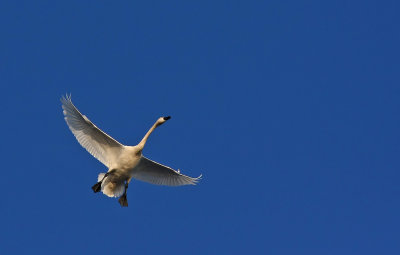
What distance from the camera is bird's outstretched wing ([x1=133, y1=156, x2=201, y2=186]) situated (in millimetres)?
43844

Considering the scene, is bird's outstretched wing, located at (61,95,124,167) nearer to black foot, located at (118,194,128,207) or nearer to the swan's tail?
the swan's tail

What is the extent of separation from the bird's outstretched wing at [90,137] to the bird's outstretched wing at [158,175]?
4.51 feet

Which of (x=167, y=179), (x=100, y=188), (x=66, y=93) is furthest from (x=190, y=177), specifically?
(x=66, y=93)

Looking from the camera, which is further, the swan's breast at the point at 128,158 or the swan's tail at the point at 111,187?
the swan's tail at the point at 111,187

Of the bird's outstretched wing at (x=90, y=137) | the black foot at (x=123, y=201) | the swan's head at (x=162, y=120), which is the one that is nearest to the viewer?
the bird's outstretched wing at (x=90, y=137)

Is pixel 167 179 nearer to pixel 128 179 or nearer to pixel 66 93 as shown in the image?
pixel 128 179

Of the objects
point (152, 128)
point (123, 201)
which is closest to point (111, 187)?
point (123, 201)

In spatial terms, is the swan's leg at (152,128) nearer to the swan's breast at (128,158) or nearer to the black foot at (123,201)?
the swan's breast at (128,158)

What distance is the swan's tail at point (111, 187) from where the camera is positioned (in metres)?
43.5

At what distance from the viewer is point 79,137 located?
A: 43031 mm

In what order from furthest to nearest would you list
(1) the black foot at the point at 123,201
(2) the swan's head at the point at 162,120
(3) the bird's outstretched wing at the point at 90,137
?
(1) the black foot at the point at 123,201 → (2) the swan's head at the point at 162,120 → (3) the bird's outstretched wing at the point at 90,137

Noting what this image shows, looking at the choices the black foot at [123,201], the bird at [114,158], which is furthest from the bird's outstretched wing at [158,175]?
the black foot at [123,201]

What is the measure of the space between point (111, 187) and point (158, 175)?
2.31 metres

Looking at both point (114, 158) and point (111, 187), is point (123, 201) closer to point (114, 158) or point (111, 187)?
point (111, 187)
